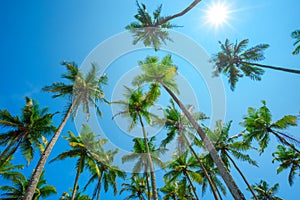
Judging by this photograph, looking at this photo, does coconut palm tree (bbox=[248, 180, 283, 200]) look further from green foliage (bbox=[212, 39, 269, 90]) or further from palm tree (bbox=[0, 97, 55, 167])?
palm tree (bbox=[0, 97, 55, 167])

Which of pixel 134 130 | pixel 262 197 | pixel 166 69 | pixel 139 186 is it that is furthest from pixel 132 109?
pixel 262 197

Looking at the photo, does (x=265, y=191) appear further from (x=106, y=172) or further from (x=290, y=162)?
(x=106, y=172)

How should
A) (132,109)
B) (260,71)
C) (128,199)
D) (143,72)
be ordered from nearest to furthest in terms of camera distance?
(260,71) → (143,72) → (132,109) → (128,199)

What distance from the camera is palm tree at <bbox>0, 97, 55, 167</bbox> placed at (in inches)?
770

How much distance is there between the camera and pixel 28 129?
20094mm

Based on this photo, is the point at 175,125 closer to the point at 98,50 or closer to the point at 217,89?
the point at 217,89

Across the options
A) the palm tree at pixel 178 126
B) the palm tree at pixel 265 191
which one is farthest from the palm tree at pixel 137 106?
the palm tree at pixel 265 191

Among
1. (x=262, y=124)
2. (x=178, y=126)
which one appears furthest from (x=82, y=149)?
(x=262, y=124)

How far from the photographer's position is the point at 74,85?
19.9 meters

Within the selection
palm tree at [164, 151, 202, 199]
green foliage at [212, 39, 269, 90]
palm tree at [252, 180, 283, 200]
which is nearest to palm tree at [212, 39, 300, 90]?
green foliage at [212, 39, 269, 90]

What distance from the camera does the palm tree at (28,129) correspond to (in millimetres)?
19547

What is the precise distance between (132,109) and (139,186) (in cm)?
1286

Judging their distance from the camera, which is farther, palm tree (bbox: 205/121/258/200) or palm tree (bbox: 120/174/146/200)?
palm tree (bbox: 120/174/146/200)

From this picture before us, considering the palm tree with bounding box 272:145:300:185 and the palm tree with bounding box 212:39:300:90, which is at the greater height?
the palm tree with bounding box 212:39:300:90
